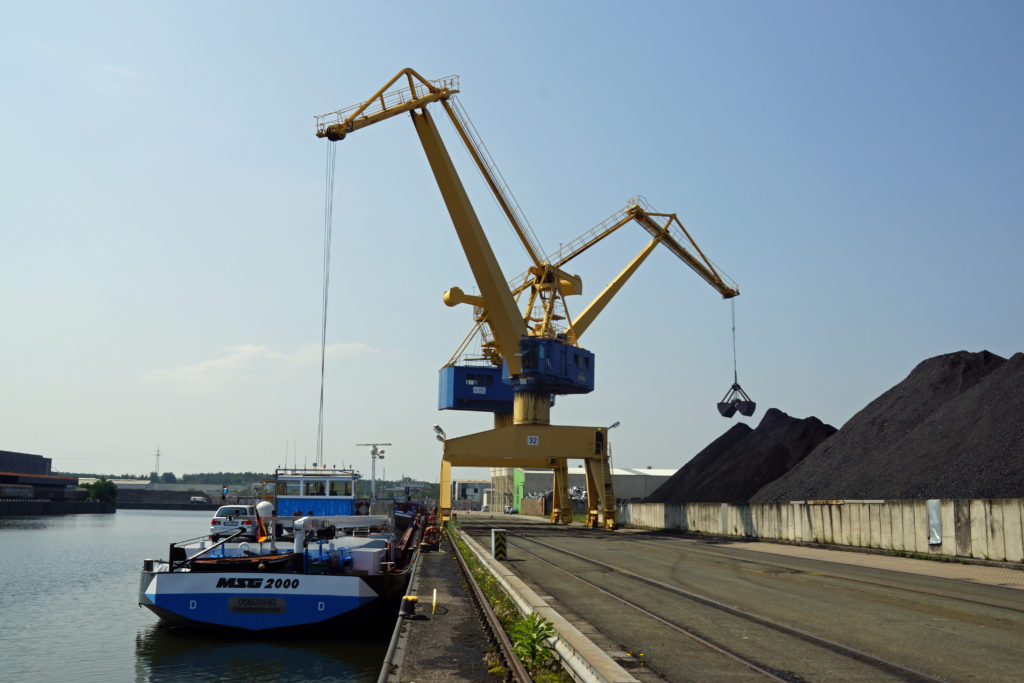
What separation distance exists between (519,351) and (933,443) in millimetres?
28715

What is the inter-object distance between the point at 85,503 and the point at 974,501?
5855 inches

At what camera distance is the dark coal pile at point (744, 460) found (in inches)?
2359

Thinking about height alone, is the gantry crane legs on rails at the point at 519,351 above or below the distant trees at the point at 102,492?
above

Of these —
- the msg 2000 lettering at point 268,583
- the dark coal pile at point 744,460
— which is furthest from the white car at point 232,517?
the dark coal pile at point 744,460

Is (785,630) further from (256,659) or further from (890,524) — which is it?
(890,524)

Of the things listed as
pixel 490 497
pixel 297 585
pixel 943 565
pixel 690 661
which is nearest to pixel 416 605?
pixel 297 585

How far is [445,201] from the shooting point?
5450 centimetres

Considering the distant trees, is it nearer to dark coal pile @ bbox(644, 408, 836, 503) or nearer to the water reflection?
dark coal pile @ bbox(644, 408, 836, 503)

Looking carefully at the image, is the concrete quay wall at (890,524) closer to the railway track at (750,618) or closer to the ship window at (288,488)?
the railway track at (750,618)

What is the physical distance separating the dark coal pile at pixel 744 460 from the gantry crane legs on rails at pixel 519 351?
342 inches

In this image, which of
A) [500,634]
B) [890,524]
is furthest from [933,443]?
[500,634]

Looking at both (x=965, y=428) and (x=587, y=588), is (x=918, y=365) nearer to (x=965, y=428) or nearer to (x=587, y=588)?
(x=965, y=428)

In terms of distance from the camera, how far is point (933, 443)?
41.5m

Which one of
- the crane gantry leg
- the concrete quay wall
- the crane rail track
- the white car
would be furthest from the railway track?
the crane gantry leg
